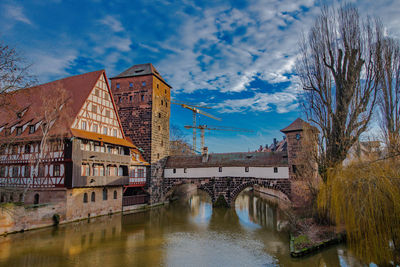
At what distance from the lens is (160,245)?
44.0 feet

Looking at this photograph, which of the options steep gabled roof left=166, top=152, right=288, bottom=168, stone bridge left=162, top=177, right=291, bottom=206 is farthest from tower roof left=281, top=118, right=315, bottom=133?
stone bridge left=162, top=177, right=291, bottom=206

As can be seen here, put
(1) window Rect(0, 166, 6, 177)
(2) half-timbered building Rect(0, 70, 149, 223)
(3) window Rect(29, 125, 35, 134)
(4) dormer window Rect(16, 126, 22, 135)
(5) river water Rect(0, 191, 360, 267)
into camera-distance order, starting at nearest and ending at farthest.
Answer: (5) river water Rect(0, 191, 360, 267)
(2) half-timbered building Rect(0, 70, 149, 223)
(3) window Rect(29, 125, 35, 134)
(4) dormer window Rect(16, 126, 22, 135)
(1) window Rect(0, 166, 6, 177)

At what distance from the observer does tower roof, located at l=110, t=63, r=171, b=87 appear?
91.5ft

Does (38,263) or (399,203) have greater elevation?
(399,203)

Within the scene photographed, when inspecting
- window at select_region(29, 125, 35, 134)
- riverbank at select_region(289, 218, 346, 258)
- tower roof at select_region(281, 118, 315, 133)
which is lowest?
riverbank at select_region(289, 218, 346, 258)

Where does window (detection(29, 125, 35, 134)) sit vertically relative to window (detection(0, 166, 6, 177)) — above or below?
above

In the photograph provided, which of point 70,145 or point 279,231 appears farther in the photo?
point 70,145

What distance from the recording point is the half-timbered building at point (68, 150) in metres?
17.8

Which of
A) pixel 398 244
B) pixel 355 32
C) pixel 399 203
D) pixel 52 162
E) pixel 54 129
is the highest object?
pixel 355 32

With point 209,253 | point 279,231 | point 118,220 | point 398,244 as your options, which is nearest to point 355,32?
point 398,244

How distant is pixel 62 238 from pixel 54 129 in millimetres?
7079

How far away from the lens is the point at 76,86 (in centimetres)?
2161

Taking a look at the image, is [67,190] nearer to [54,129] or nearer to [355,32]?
[54,129]

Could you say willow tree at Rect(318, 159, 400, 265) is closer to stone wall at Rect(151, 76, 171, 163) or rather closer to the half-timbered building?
the half-timbered building
